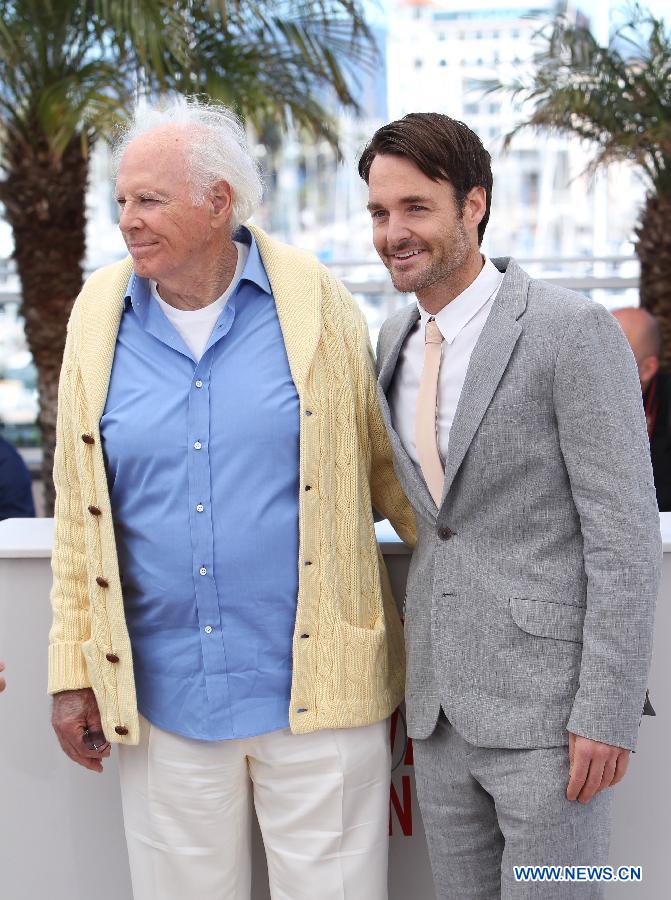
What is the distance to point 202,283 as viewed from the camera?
6.68 ft

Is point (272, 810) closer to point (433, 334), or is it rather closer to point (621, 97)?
point (433, 334)

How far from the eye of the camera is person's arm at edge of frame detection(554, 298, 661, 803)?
64.6 inches

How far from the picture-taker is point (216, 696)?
1.97 meters

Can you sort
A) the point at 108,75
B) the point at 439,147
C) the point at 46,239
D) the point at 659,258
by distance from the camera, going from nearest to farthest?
the point at 439,147, the point at 108,75, the point at 46,239, the point at 659,258

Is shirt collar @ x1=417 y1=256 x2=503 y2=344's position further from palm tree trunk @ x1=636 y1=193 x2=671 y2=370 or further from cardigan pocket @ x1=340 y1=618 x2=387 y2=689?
palm tree trunk @ x1=636 y1=193 x2=671 y2=370

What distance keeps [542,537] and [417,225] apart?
558 mm

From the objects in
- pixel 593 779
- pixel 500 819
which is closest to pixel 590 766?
pixel 593 779

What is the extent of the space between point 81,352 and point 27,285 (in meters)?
4.97

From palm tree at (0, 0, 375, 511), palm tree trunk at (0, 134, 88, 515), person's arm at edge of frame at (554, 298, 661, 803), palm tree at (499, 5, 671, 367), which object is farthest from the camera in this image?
palm tree at (499, 5, 671, 367)

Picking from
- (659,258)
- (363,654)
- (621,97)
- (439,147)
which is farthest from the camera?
(659,258)

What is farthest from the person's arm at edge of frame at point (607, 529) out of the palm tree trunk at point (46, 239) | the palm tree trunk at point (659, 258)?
the palm tree trunk at point (659, 258)

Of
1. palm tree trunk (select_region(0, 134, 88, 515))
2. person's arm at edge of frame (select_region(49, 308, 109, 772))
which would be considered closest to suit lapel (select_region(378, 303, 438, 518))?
person's arm at edge of frame (select_region(49, 308, 109, 772))

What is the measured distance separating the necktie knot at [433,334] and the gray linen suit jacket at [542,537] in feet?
0.38

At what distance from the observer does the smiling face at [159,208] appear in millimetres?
1938
